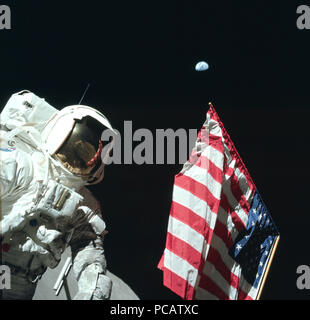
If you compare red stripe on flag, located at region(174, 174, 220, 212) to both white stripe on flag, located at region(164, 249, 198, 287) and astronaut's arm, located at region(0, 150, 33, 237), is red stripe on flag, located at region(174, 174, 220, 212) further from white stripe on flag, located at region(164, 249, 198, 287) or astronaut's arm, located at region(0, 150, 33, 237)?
astronaut's arm, located at region(0, 150, 33, 237)

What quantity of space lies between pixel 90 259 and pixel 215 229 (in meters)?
1.07

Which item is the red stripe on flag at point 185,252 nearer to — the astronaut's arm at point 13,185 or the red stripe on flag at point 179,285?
the red stripe on flag at point 179,285

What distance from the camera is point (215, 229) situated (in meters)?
3.40

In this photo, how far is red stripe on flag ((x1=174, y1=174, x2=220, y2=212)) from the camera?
11.2 ft

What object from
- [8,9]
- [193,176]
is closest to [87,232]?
[193,176]

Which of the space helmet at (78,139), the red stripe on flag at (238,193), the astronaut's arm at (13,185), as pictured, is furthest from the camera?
the red stripe on flag at (238,193)

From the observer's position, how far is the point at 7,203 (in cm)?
249

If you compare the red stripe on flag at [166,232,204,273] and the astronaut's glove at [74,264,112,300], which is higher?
the red stripe on flag at [166,232,204,273]

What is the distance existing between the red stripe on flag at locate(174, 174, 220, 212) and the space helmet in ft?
2.84

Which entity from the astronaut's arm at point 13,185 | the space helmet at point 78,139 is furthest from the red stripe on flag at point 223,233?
the astronaut's arm at point 13,185

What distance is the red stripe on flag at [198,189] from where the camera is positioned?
3404 mm

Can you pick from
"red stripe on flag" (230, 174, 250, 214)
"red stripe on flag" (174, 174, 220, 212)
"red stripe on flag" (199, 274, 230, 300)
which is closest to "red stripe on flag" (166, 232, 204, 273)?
"red stripe on flag" (199, 274, 230, 300)

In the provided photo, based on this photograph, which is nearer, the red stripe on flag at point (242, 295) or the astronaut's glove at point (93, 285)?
the astronaut's glove at point (93, 285)
